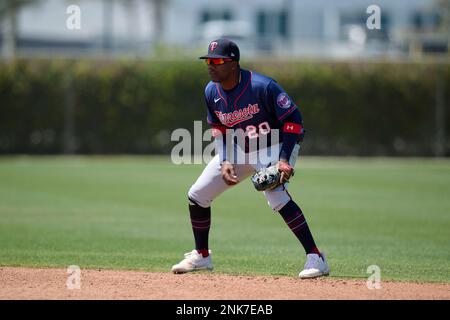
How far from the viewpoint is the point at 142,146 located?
31250 mm

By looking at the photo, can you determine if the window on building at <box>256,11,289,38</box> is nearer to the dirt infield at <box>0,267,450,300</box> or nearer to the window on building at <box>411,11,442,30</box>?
the window on building at <box>411,11,442,30</box>

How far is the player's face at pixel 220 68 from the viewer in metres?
7.83

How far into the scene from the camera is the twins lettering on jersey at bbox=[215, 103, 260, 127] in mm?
7910

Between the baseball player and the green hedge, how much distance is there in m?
22.7

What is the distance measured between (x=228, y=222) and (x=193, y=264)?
210 inches

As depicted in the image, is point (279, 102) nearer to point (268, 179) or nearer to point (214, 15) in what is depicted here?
point (268, 179)

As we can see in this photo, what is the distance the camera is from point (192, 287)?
737 centimetres

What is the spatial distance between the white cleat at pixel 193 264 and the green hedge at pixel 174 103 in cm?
2258
